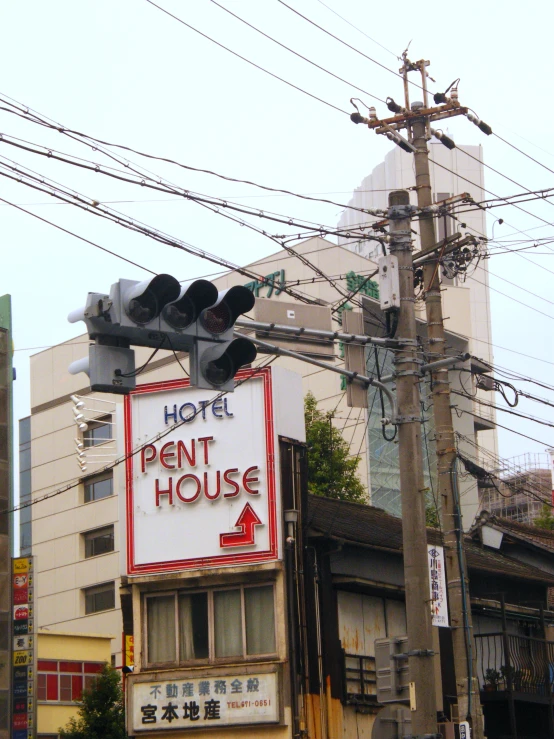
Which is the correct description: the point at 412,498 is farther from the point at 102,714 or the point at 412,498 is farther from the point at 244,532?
the point at 102,714

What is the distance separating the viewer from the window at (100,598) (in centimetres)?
6500

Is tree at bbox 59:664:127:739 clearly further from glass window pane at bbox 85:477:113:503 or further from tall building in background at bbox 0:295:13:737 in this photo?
glass window pane at bbox 85:477:113:503

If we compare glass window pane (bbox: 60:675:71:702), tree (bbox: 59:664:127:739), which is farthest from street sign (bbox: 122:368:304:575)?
glass window pane (bbox: 60:675:71:702)

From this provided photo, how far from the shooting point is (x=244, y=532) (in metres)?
27.2

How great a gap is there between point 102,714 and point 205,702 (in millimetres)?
10614

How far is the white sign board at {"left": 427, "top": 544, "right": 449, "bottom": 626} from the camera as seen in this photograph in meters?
23.9

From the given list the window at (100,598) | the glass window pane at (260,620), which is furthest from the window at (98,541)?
the glass window pane at (260,620)

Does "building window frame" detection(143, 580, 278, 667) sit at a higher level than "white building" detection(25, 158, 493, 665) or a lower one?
lower

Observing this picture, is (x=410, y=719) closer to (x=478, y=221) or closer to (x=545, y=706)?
(x=545, y=706)

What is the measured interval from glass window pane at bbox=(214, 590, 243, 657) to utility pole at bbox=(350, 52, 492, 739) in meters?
5.80

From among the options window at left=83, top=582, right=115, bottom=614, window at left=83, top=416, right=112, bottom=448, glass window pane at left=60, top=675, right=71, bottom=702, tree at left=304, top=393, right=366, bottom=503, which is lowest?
glass window pane at left=60, top=675, right=71, bottom=702

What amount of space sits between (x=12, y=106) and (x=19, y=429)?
222 ft

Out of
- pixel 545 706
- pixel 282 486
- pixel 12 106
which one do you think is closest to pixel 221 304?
pixel 12 106

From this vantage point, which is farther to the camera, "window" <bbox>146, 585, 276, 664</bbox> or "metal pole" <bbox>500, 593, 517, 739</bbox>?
"metal pole" <bbox>500, 593, 517, 739</bbox>
